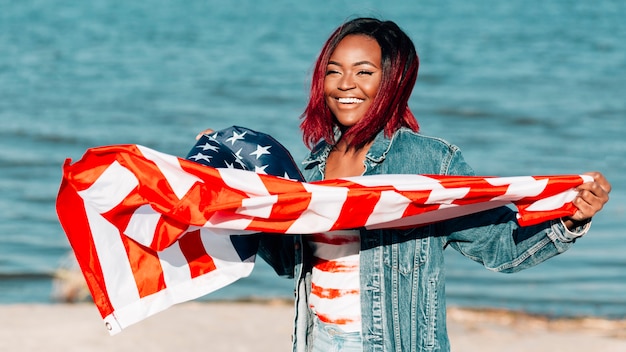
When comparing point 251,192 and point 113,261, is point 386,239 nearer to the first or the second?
point 251,192

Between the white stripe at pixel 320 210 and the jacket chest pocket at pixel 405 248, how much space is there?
215mm

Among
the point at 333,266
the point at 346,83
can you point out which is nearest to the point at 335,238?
the point at 333,266

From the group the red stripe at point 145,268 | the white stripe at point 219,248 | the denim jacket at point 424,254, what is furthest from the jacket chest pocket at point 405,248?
the red stripe at point 145,268

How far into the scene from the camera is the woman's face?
11.8 ft

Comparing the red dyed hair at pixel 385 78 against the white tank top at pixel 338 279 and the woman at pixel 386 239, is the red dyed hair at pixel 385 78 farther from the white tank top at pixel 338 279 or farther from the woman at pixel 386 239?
the white tank top at pixel 338 279

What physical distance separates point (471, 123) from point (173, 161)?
576 inches

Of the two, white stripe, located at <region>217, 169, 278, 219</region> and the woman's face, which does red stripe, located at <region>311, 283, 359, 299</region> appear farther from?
the woman's face

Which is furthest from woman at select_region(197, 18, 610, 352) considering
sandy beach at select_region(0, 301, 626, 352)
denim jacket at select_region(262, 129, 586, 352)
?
sandy beach at select_region(0, 301, 626, 352)

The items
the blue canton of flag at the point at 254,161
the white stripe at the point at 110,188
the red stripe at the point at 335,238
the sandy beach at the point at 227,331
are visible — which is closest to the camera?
the white stripe at the point at 110,188

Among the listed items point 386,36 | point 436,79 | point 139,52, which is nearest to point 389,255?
point 386,36

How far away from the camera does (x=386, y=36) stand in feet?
11.8

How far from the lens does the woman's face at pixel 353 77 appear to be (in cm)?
359

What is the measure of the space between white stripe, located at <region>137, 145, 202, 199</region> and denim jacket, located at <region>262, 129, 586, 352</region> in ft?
2.06

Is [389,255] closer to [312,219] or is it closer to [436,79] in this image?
[312,219]
